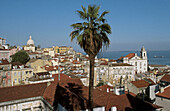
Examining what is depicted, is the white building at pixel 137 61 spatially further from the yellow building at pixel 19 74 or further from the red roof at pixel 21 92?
the red roof at pixel 21 92

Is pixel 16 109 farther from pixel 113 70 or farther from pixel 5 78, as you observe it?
pixel 113 70

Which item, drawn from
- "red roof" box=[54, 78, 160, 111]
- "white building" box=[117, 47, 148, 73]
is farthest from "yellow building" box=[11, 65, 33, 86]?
"white building" box=[117, 47, 148, 73]

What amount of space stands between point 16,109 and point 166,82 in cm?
2383

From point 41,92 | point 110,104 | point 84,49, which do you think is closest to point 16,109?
point 41,92

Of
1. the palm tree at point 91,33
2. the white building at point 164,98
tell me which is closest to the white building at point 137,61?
the white building at point 164,98

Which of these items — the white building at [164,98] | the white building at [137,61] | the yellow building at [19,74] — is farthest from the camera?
the white building at [137,61]

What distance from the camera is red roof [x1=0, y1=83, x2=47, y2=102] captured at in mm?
18969

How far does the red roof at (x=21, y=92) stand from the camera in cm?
1897

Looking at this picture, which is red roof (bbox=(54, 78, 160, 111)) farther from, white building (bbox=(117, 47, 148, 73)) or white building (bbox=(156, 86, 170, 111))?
white building (bbox=(117, 47, 148, 73))

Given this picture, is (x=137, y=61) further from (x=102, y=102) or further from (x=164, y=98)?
(x=102, y=102)

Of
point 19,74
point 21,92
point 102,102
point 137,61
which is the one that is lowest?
point 102,102

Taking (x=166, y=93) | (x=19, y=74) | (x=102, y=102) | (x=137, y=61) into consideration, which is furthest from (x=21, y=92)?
(x=137, y=61)

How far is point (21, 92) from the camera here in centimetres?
2019

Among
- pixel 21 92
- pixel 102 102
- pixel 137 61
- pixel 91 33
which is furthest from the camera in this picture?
pixel 137 61
